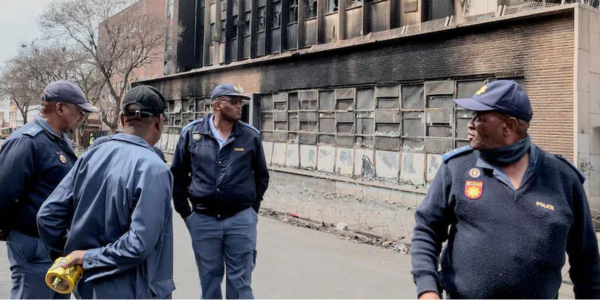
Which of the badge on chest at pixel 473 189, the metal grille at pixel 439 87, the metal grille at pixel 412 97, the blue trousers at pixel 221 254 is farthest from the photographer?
the metal grille at pixel 412 97

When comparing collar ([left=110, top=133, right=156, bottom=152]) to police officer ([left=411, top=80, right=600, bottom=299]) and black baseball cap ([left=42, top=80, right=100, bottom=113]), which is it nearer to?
black baseball cap ([left=42, top=80, right=100, bottom=113])

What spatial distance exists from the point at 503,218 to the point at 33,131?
127 inches

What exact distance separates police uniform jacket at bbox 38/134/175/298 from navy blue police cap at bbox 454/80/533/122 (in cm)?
170

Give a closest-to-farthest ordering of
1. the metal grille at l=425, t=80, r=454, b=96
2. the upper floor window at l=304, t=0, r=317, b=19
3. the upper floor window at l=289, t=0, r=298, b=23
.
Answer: the metal grille at l=425, t=80, r=454, b=96 → the upper floor window at l=304, t=0, r=317, b=19 → the upper floor window at l=289, t=0, r=298, b=23

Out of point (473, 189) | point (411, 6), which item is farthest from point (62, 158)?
point (411, 6)

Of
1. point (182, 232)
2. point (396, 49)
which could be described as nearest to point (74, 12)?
point (396, 49)

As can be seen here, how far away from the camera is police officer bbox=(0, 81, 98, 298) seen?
10.9 ft

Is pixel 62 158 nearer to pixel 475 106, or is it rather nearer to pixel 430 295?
pixel 430 295

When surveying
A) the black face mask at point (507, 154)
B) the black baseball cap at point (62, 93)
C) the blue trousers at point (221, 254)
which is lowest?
the blue trousers at point (221, 254)

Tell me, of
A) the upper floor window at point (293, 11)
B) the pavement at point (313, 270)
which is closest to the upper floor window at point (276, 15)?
the upper floor window at point (293, 11)

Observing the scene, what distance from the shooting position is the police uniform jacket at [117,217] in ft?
7.68

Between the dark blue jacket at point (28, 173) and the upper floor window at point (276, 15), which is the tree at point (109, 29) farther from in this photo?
the dark blue jacket at point (28, 173)

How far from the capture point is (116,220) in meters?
2.41

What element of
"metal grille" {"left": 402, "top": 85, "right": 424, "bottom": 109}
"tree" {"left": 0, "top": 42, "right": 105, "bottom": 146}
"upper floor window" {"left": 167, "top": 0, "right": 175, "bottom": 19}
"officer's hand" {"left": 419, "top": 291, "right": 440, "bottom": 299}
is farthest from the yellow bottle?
"upper floor window" {"left": 167, "top": 0, "right": 175, "bottom": 19}
